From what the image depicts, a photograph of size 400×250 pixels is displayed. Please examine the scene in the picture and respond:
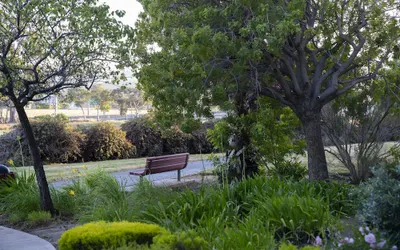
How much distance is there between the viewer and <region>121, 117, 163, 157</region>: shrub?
1088 inches

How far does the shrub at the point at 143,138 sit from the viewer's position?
27625 millimetres

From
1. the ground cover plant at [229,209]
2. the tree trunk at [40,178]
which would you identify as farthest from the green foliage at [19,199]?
the tree trunk at [40,178]

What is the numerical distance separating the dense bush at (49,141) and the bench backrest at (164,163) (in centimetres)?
1016

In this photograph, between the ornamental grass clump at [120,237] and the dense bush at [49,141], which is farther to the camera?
the dense bush at [49,141]

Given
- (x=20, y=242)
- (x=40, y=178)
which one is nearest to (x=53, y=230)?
(x=20, y=242)

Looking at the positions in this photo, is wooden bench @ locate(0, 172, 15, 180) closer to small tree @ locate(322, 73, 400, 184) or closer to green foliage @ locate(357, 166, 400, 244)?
small tree @ locate(322, 73, 400, 184)

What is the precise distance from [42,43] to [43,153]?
14.9 m

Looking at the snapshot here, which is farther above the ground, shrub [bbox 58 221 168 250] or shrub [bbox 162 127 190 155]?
shrub [bbox 162 127 190 155]

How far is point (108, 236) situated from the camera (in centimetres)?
598

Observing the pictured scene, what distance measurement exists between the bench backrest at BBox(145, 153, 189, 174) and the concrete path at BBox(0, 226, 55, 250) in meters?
5.55

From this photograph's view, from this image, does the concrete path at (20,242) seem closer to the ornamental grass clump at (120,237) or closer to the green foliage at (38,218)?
the green foliage at (38,218)

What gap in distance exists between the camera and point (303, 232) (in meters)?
7.19

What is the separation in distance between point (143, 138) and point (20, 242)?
1981 centimetres

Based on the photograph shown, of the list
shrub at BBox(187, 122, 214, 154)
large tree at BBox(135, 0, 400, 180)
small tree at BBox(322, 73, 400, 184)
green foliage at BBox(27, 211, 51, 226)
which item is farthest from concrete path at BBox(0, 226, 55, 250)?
shrub at BBox(187, 122, 214, 154)
